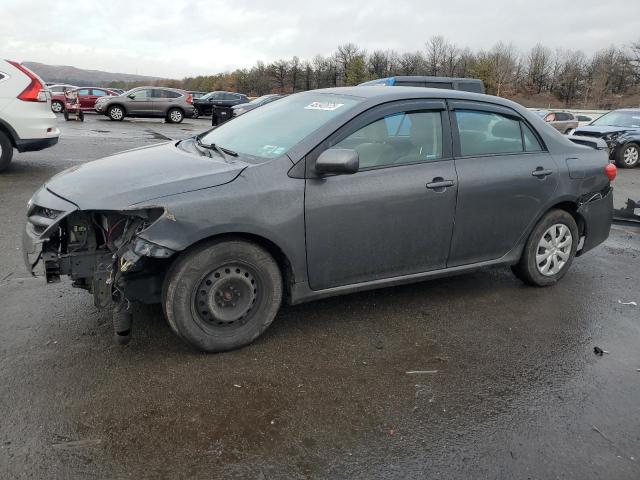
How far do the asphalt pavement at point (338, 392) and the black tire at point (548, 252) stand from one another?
0.77ft

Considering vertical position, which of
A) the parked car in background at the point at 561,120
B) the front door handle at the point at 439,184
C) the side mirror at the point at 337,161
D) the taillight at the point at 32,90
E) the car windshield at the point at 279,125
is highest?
the taillight at the point at 32,90

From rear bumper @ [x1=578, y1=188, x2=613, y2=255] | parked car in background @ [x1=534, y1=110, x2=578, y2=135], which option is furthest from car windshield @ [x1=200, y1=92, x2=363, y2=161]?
parked car in background @ [x1=534, y1=110, x2=578, y2=135]

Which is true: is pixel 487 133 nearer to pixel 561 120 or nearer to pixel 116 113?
pixel 561 120

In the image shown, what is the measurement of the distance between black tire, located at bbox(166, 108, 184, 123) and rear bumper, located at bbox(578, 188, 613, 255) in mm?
23734

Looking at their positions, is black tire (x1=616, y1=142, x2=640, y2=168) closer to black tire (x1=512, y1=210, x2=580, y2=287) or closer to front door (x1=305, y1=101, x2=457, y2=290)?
black tire (x1=512, y1=210, x2=580, y2=287)

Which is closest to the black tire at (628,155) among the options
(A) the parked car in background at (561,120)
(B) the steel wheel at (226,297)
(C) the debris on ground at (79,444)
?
(A) the parked car in background at (561,120)

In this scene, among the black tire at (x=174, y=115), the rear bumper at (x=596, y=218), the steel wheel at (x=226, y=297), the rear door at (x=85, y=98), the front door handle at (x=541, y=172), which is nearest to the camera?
the steel wheel at (x=226, y=297)

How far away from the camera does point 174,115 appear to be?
26.0 metres

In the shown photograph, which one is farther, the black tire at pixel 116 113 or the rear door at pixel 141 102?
the rear door at pixel 141 102

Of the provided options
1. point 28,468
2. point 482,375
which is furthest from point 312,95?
point 28,468

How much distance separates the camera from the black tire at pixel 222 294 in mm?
3244

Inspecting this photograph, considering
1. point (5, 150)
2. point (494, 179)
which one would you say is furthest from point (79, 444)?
point (5, 150)

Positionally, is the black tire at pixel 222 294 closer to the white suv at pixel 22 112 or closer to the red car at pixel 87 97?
the white suv at pixel 22 112

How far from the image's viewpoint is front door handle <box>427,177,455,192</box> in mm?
3949
